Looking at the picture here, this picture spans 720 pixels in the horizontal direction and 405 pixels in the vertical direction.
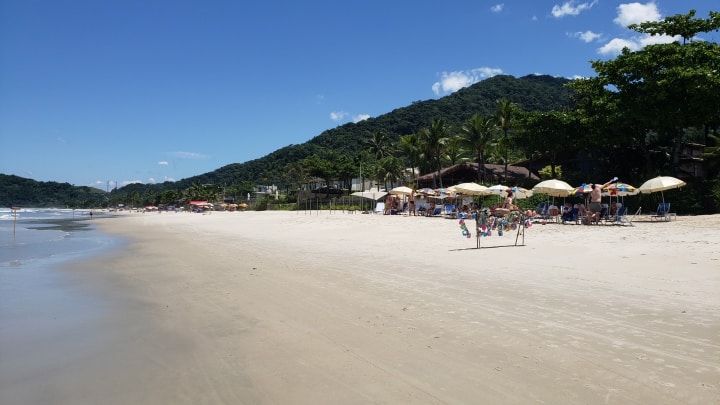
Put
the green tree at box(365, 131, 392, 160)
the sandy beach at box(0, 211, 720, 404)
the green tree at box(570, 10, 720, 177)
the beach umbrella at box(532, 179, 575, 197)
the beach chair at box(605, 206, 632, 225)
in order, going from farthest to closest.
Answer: the green tree at box(365, 131, 392, 160)
the green tree at box(570, 10, 720, 177)
the beach umbrella at box(532, 179, 575, 197)
the beach chair at box(605, 206, 632, 225)
the sandy beach at box(0, 211, 720, 404)

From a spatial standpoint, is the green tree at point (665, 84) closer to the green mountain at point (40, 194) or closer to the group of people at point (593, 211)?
the group of people at point (593, 211)

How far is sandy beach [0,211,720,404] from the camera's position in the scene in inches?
139

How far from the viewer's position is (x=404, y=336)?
15.8ft

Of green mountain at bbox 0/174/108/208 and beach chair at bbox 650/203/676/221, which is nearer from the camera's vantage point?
beach chair at bbox 650/203/676/221

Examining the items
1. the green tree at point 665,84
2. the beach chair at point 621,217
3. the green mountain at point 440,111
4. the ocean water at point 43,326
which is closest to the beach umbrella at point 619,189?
the beach chair at point 621,217

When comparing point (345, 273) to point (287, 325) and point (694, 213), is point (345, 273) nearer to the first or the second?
point (287, 325)

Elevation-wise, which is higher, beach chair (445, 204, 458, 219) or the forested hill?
the forested hill

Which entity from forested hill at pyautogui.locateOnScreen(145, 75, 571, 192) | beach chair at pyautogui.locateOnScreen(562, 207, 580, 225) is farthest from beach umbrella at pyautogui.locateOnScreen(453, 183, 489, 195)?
forested hill at pyautogui.locateOnScreen(145, 75, 571, 192)

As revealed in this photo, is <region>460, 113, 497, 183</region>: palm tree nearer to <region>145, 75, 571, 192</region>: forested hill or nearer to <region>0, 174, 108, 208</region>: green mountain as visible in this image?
→ <region>145, 75, 571, 192</region>: forested hill

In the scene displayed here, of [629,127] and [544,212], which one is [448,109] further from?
[544,212]

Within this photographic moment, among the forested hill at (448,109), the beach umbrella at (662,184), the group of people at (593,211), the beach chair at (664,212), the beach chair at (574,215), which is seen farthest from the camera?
the forested hill at (448,109)

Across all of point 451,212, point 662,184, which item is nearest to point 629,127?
point 662,184

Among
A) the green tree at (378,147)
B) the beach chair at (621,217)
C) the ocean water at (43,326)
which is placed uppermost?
the green tree at (378,147)

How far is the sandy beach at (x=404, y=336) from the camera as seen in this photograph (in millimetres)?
3527
